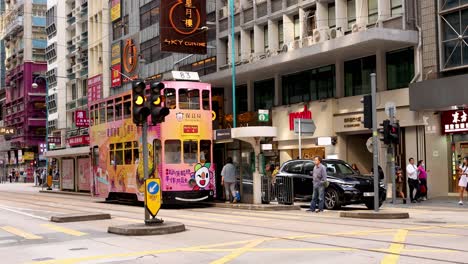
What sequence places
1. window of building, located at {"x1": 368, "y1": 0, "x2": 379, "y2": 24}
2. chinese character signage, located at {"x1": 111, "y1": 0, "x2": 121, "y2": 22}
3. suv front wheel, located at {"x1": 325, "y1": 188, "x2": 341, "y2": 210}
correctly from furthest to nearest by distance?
chinese character signage, located at {"x1": 111, "y1": 0, "x2": 121, "y2": 22}, window of building, located at {"x1": 368, "y1": 0, "x2": 379, "y2": 24}, suv front wheel, located at {"x1": 325, "y1": 188, "x2": 341, "y2": 210}

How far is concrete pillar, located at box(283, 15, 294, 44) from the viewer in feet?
111

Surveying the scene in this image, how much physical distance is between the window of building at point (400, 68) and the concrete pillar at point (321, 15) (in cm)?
409

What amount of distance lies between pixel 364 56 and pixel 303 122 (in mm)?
5987

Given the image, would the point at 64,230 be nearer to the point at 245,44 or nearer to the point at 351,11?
the point at 351,11

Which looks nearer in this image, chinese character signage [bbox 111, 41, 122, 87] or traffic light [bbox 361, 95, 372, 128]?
traffic light [bbox 361, 95, 372, 128]

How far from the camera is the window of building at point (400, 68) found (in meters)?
27.6

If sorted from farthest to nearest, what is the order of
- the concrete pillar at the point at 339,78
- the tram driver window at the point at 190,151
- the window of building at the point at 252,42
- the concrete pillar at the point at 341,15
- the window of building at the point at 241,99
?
the window of building at the point at 241,99, the window of building at the point at 252,42, the concrete pillar at the point at 339,78, the concrete pillar at the point at 341,15, the tram driver window at the point at 190,151

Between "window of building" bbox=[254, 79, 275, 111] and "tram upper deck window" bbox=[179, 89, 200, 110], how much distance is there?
1340cm

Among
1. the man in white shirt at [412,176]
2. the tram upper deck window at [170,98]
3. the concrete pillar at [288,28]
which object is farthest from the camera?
the concrete pillar at [288,28]

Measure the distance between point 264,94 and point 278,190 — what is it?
1492 centimetres

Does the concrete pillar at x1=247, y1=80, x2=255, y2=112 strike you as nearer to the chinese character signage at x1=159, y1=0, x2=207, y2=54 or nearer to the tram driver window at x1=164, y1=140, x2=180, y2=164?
the chinese character signage at x1=159, y1=0, x2=207, y2=54

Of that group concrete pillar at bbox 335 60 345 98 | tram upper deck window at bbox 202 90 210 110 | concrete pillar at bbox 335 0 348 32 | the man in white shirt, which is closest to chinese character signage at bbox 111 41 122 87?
concrete pillar at bbox 335 60 345 98

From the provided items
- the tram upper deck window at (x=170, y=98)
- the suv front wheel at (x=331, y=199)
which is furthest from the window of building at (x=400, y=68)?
the tram upper deck window at (x=170, y=98)

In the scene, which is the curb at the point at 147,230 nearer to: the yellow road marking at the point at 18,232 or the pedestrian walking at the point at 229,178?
the yellow road marking at the point at 18,232
